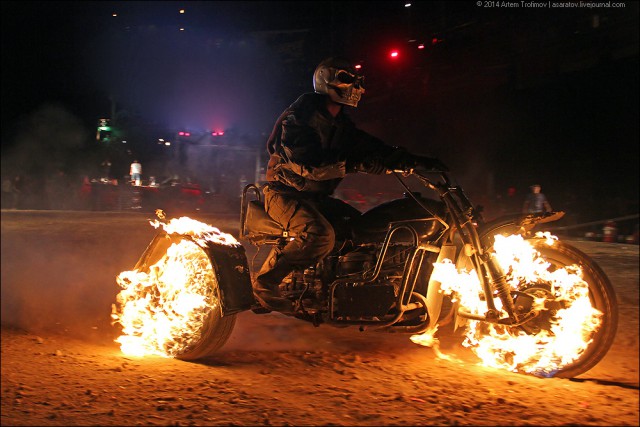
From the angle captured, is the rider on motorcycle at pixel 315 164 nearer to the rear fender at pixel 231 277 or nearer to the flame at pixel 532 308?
the rear fender at pixel 231 277

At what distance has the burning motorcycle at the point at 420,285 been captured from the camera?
169 inches

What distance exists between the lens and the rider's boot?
4.93 m

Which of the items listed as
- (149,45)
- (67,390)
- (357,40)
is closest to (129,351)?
(67,390)

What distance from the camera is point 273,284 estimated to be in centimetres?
505

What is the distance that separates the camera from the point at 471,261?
4.51 m

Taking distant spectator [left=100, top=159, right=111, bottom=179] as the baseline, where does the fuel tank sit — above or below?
below

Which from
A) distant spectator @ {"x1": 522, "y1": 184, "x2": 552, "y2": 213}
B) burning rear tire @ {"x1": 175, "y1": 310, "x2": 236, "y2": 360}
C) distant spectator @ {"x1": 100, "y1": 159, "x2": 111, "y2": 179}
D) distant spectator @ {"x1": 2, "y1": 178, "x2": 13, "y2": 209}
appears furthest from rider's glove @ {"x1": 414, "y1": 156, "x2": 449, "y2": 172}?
distant spectator @ {"x1": 100, "y1": 159, "x2": 111, "y2": 179}

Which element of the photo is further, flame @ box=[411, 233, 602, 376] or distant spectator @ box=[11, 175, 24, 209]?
distant spectator @ box=[11, 175, 24, 209]

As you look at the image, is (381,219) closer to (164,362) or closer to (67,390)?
(164,362)

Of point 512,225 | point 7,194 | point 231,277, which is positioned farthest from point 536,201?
point 7,194

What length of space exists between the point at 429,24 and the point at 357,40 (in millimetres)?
3885

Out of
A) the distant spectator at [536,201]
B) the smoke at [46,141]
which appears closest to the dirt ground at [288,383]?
the distant spectator at [536,201]

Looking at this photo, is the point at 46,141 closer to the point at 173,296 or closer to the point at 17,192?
the point at 17,192

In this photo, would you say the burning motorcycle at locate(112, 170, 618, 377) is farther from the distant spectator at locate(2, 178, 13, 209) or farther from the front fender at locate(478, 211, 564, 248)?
the distant spectator at locate(2, 178, 13, 209)
